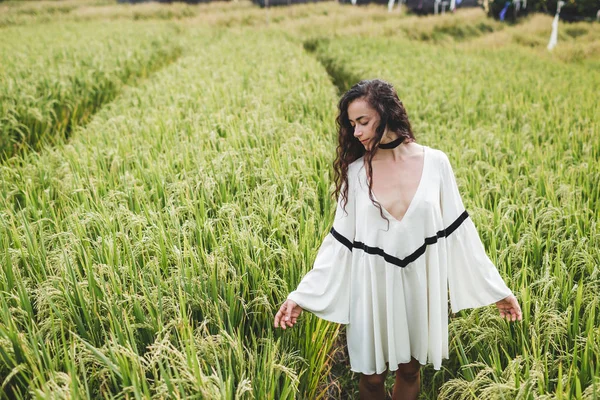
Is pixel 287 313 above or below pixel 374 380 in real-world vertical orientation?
above

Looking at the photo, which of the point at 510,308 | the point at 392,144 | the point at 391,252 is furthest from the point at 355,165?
the point at 510,308

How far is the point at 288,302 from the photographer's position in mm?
1685

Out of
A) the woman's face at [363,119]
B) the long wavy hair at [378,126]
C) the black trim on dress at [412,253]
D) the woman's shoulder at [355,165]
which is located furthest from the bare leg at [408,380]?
the woman's face at [363,119]

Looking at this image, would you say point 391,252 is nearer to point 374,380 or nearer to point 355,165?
point 355,165

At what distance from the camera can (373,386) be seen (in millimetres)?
1813

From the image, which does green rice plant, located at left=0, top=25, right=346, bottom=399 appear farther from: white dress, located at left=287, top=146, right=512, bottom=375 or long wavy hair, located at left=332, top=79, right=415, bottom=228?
long wavy hair, located at left=332, top=79, right=415, bottom=228

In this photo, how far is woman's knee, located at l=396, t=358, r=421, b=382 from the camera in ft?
5.91

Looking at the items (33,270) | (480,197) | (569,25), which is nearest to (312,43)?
(569,25)

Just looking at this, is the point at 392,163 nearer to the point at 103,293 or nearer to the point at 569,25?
the point at 103,293

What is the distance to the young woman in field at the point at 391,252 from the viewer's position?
158cm

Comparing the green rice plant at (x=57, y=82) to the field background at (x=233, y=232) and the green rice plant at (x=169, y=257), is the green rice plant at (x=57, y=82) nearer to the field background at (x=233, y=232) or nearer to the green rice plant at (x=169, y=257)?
the field background at (x=233, y=232)

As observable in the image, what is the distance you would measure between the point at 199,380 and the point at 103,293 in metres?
0.78

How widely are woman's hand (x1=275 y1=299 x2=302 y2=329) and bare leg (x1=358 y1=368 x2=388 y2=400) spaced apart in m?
0.45

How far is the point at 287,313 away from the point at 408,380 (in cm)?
64
